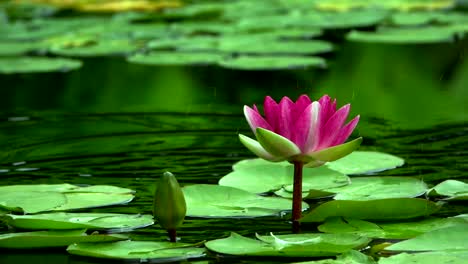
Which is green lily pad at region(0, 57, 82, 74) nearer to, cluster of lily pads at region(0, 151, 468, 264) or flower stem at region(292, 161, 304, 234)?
cluster of lily pads at region(0, 151, 468, 264)

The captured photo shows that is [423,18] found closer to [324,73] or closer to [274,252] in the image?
[324,73]

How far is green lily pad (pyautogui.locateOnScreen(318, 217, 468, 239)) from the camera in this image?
1.81 meters

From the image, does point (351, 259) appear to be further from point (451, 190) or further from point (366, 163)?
point (366, 163)

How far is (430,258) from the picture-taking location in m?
1.62

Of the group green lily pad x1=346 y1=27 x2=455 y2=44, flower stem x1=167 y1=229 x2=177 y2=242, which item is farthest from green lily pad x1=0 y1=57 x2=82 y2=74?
flower stem x1=167 y1=229 x2=177 y2=242

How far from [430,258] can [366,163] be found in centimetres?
83

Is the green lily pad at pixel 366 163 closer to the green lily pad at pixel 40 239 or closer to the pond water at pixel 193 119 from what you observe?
the pond water at pixel 193 119

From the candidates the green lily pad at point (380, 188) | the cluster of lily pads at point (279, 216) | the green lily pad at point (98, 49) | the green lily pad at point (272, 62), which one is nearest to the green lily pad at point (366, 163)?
the cluster of lily pads at point (279, 216)

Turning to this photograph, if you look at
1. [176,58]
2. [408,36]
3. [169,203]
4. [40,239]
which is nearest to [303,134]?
[169,203]

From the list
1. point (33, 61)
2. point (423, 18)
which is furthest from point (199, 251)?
point (423, 18)

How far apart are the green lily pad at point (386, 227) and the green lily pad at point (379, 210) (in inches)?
0.8

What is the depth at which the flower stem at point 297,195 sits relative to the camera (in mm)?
1892

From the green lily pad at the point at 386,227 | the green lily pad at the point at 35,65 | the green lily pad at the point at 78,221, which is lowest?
the green lily pad at the point at 78,221

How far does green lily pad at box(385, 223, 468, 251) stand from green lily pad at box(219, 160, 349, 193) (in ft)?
1.60
